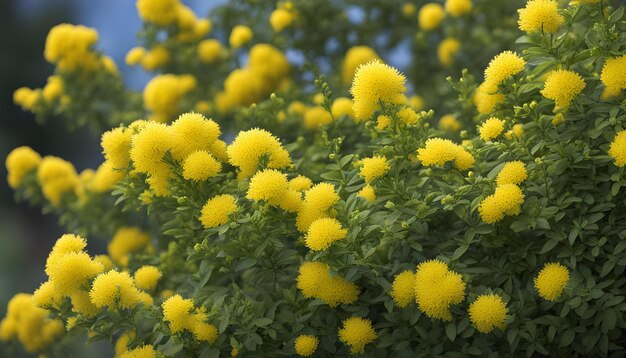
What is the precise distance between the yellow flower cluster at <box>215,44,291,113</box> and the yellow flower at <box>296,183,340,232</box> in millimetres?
1677

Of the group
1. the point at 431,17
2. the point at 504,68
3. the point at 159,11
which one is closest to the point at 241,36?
the point at 159,11

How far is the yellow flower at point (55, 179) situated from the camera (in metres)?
3.54

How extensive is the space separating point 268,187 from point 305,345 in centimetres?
45

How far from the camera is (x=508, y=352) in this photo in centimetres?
220

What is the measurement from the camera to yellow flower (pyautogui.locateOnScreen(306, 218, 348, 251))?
2.01m

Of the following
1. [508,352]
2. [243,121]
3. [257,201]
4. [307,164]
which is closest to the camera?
[257,201]

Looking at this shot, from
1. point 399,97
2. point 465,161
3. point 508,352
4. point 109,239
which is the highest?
point 109,239

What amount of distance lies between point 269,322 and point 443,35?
2.54 m

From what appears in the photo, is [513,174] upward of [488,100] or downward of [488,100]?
downward

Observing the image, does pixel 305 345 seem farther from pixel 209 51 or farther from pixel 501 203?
pixel 209 51

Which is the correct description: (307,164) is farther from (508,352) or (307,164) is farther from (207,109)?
(207,109)

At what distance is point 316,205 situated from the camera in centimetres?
211

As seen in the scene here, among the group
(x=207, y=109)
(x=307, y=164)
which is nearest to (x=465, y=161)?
(x=307, y=164)

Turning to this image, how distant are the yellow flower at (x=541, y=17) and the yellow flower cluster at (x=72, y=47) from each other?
2401 millimetres
